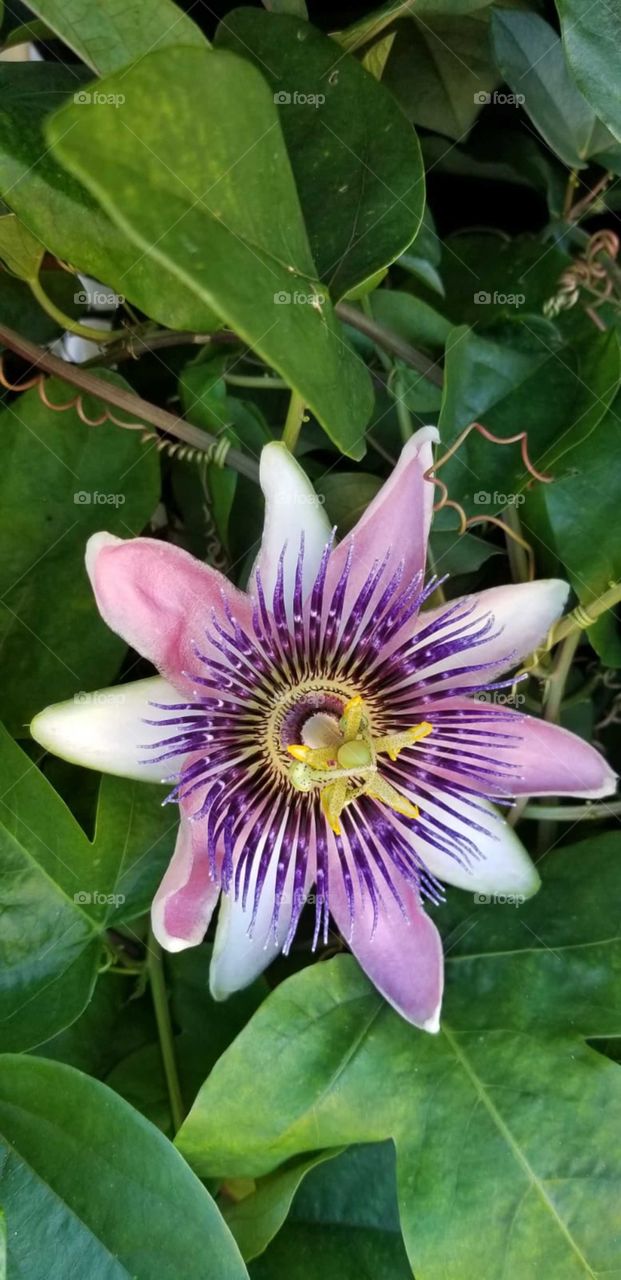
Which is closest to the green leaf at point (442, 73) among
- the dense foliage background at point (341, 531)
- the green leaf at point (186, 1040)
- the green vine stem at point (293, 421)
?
the dense foliage background at point (341, 531)

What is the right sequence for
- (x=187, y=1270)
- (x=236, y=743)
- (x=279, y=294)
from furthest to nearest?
1. (x=236, y=743)
2. (x=187, y=1270)
3. (x=279, y=294)

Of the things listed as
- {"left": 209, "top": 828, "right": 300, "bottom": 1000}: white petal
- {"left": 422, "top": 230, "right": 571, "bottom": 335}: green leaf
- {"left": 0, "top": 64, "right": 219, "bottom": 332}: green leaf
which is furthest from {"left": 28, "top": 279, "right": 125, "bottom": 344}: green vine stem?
{"left": 209, "top": 828, "right": 300, "bottom": 1000}: white petal

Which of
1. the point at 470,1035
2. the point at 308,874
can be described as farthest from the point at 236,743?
the point at 470,1035

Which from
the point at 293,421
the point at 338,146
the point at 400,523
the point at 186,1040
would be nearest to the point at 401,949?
the point at 186,1040

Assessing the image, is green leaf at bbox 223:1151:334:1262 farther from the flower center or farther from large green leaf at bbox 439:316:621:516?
large green leaf at bbox 439:316:621:516

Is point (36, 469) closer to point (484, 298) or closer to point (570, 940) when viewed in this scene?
point (484, 298)

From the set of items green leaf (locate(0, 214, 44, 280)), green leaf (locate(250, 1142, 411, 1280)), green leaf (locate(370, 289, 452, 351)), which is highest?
green leaf (locate(0, 214, 44, 280))

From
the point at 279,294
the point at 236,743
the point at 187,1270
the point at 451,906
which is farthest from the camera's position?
the point at 451,906
